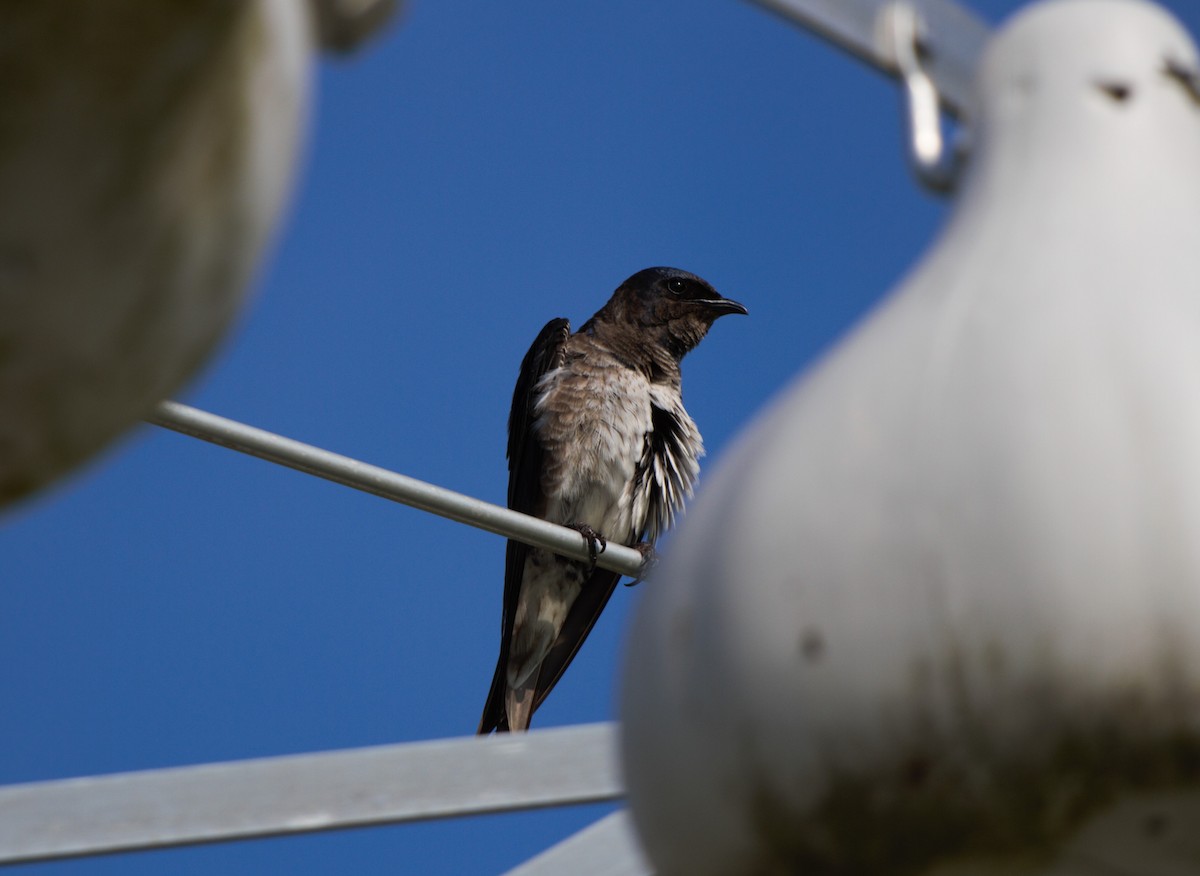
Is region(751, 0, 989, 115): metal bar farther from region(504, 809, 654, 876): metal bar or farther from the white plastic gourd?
region(504, 809, 654, 876): metal bar

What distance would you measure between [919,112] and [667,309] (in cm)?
641

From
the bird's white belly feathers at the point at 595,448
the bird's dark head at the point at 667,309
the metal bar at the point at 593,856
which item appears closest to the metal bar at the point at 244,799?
the metal bar at the point at 593,856

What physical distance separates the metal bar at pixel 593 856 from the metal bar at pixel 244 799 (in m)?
0.15

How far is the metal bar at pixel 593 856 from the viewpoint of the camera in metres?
1.87

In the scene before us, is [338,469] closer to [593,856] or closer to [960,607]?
[593,856]

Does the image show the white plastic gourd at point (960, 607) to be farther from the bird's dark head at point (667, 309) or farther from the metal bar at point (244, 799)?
the bird's dark head at point (667, 309)

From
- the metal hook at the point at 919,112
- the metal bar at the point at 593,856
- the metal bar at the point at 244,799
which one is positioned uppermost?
the metal hook at the point at 919,112

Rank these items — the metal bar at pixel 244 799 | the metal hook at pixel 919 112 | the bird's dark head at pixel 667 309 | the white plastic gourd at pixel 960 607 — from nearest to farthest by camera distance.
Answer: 1. the white plastic gourd at pixel 960 607
2. the metal hook at pixel 919 112
3. the metal bar at pixel 244 799
4. the bird's dark head at pixel 667 309

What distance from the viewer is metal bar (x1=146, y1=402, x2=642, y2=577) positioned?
73.5 inches

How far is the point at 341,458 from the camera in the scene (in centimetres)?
204

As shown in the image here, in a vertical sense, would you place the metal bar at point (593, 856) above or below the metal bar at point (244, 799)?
below

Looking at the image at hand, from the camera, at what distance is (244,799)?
69.4 inches

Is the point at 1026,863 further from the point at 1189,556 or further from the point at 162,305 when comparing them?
the point at 162,305

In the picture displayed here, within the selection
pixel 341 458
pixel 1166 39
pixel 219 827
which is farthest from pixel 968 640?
pixel 341 458
